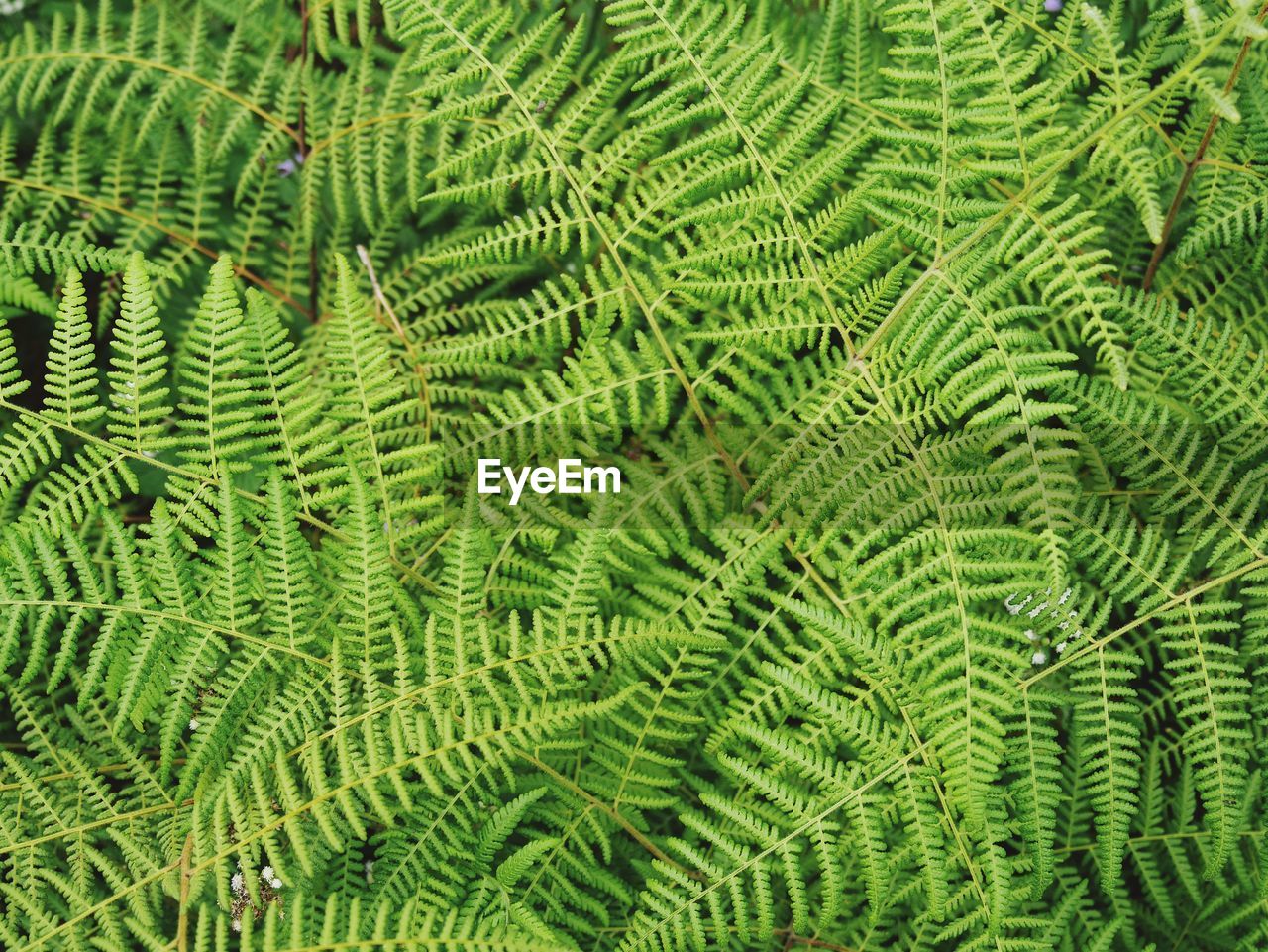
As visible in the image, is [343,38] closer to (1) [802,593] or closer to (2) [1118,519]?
(1) [802,593]

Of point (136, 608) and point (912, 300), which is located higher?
point (912, 300)

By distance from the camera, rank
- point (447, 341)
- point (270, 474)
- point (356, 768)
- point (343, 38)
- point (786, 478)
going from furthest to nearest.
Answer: point (343, 38) < point (447, 341) < point (786, 478) < point (270, 474) < point (356, 768)

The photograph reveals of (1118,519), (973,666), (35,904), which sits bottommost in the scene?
(35,904)

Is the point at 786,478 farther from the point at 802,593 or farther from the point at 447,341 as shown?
the point at 447,341

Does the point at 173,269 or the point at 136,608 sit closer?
the point at 136,608

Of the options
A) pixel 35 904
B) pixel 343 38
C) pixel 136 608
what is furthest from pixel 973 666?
pixel 343 38

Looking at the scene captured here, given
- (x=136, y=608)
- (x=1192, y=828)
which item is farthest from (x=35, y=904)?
(x=1192, y=828)

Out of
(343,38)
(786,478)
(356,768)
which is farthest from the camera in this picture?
(343,38)
